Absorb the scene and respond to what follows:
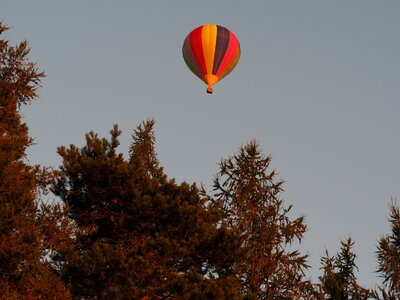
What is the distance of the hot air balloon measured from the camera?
47250mm

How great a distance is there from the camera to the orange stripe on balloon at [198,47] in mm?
47406

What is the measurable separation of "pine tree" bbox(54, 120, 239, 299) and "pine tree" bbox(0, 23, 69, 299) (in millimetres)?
1542

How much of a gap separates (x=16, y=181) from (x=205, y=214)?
7.19 meters

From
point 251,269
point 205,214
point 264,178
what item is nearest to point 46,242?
point 205,214

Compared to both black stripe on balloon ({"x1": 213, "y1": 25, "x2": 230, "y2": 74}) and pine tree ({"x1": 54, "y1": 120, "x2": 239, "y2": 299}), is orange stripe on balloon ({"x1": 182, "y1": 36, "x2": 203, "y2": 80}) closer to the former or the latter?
black stripe on balloon ({"x1": 213, "y1": 25, "x2": 230, "y2": 74})

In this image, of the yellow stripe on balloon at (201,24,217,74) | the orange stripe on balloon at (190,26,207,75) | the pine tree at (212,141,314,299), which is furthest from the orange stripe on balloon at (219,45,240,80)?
the pine tree at (212,141,314,299)

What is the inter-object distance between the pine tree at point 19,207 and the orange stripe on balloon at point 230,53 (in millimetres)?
22972

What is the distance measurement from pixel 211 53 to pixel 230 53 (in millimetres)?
1599

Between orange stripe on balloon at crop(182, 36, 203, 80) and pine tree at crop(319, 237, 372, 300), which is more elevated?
orange stripe on balloon at crop(182, 36, 203, 80)

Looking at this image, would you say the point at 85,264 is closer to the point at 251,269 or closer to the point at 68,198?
the point at 68,198

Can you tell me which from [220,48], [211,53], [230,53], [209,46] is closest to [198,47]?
[209,46]

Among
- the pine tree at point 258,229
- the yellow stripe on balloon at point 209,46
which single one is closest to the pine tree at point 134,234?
the pine tree at point 258,229

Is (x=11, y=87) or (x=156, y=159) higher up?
(x=156, y=159)

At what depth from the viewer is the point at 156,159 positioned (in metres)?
50.2
